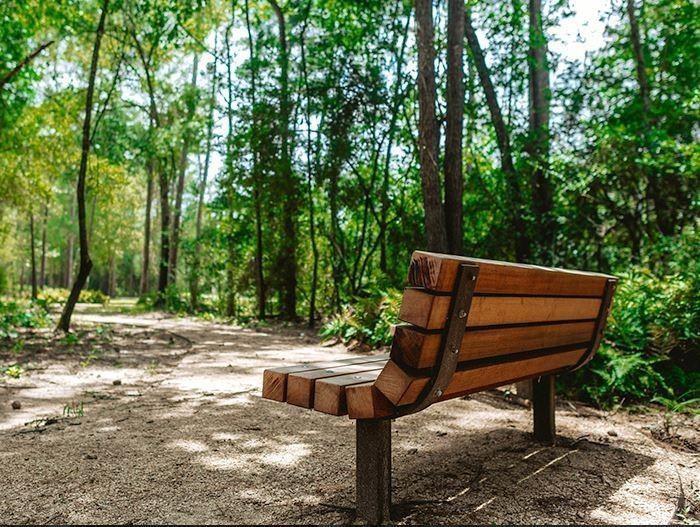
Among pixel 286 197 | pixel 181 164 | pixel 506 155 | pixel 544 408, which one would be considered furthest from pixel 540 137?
pixel 181 164

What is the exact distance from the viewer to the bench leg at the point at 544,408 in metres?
3.59

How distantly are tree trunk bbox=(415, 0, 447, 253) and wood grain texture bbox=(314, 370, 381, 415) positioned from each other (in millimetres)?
6118

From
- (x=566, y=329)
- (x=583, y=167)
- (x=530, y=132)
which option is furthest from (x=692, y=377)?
(x=530, y=132)

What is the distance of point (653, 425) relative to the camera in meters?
4.34

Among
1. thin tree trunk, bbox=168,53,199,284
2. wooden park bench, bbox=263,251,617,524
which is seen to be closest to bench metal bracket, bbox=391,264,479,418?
wooden park bench, bbox=263,251,617,524

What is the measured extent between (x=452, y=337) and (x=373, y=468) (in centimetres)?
68

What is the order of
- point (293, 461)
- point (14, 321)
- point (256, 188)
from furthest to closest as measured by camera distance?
point (256, 188), point (14, 321), point (293, 461)

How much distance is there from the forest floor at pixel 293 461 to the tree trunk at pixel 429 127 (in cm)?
334

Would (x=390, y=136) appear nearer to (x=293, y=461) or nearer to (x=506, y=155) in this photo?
(x=506, y=155)

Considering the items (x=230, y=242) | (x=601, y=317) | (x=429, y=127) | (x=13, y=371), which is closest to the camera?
(x=601, y=317)

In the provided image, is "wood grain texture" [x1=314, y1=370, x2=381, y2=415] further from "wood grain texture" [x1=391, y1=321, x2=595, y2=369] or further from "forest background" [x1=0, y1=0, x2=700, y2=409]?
"forest background" [x1=0, y1=0, x2=700, y2=409]

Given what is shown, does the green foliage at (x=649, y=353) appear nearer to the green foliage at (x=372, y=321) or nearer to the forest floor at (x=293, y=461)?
the forest floor at (x=293, y=461)

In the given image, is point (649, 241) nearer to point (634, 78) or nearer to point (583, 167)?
point (583, 167)

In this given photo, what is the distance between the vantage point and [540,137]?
1059 cm
